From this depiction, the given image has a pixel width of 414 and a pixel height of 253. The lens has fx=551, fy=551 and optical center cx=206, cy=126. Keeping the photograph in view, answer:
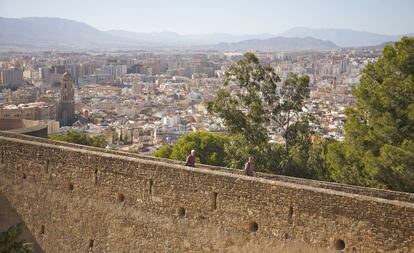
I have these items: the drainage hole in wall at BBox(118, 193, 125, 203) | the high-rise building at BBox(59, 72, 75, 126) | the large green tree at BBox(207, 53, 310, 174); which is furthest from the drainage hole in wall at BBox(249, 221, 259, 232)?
the high-rise building at BBox(59, 72, 75, 126)

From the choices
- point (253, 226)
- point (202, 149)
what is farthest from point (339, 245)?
point (202, 149)

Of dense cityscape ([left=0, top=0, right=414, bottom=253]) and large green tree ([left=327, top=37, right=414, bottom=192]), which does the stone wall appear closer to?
dense cityscape ([left=0, top=0, right=414, bottom=253])

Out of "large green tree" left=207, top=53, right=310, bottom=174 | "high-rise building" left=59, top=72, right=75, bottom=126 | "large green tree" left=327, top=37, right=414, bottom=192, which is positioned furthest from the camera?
"high-rise building" left=59, top=72, right=75, bottom=126

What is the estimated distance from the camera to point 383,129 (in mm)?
13781

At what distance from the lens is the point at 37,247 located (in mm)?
11031

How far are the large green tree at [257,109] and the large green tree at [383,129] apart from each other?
3268 millimetres

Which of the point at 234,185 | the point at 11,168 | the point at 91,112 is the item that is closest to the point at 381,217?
the point at 234,185

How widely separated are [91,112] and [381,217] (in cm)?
11310

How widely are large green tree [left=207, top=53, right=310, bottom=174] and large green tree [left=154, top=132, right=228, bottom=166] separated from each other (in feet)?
11.7

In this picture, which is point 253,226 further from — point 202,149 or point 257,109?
point 202,149

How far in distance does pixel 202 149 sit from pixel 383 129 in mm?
11793

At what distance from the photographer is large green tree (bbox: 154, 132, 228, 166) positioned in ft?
75.6

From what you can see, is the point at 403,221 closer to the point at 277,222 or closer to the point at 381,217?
the point at 381,217

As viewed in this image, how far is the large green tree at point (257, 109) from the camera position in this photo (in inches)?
729
